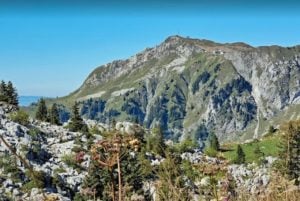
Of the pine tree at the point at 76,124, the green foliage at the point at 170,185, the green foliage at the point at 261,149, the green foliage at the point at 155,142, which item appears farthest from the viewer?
the green foliage at the point at 261,149

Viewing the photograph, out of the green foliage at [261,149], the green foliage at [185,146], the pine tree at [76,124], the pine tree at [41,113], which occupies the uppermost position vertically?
the pine tree at [41,113]

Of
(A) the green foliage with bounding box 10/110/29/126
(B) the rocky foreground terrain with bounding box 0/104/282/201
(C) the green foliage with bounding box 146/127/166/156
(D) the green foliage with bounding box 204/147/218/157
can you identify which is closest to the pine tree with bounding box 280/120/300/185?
(D) the green foliage with bounding box 204/147/218/157

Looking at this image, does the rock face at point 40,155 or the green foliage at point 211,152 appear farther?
the rock face at point 40,155

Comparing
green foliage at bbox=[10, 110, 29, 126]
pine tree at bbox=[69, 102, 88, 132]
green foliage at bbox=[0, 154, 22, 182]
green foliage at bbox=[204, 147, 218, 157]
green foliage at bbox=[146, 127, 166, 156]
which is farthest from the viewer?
pine tree at bbox=[69, 102, 88, 132]

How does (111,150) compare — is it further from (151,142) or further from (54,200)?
(151,142)

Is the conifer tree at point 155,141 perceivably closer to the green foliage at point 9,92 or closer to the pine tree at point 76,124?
the pine tree at point 76,124

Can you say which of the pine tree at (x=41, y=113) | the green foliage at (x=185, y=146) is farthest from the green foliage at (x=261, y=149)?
the pine tree at (x=41, y=113)

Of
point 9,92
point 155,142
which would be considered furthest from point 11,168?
point 9,92

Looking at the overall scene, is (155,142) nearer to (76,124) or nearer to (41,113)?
(76,124)

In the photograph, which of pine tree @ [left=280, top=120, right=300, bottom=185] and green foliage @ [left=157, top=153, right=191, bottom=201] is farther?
pine tree @ [left=280, top=120, right=300, bottom=185]

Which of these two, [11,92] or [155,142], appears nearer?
[155,142]

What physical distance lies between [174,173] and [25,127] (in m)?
48.6

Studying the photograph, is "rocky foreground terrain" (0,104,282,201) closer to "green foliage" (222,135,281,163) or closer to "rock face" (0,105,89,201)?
"rock face" (0,105,89,201)

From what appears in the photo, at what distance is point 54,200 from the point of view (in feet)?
12.2
